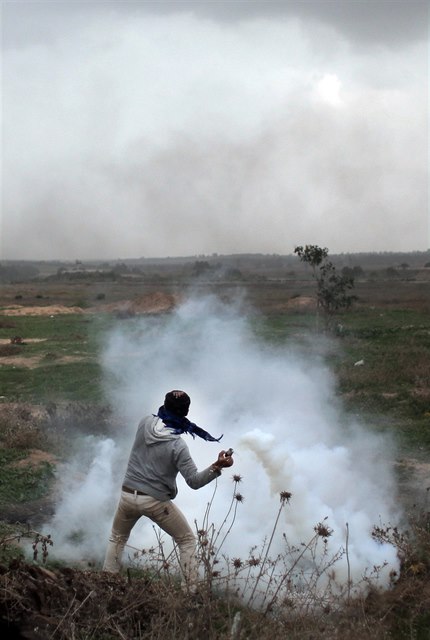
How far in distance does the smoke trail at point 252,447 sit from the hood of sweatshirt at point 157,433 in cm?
116

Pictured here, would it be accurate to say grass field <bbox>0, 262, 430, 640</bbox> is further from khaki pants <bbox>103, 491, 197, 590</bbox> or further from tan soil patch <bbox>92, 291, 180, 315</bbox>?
tan soil patch <bbox>92, 291, 180, 315</bbox>

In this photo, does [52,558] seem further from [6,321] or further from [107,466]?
[6,321]

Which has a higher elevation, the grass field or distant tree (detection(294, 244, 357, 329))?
distant tree (detection(294, 244, 357, 329))

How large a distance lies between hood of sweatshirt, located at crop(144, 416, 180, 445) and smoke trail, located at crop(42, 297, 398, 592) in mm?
1161

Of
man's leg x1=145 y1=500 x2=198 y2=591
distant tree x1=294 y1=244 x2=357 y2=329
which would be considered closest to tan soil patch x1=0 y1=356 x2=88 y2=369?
distant tree x1=294 y1=244 x2=357 y2=329

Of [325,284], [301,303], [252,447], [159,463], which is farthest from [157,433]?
[301,303]

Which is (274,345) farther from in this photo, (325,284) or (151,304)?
(151,304)

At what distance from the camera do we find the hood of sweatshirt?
4773 mm

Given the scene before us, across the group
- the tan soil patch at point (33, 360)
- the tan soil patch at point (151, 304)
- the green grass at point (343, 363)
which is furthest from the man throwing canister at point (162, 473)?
the tan soil patch at point (151, 304)

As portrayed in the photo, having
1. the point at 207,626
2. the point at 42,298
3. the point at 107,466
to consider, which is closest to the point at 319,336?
the point at 107,466

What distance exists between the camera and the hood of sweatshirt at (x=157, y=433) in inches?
188

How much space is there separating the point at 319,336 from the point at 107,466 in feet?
44.5

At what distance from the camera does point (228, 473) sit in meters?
6.45

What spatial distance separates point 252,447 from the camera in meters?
6.07
